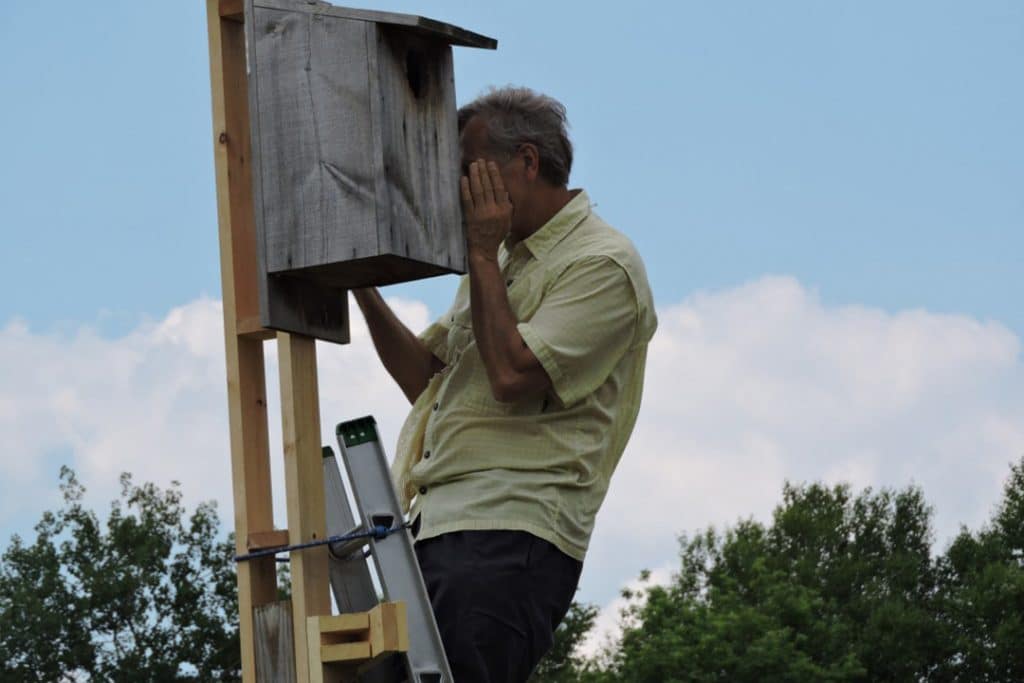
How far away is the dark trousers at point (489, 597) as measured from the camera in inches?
145

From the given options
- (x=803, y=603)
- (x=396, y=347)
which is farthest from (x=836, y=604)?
(x=396, y=347)

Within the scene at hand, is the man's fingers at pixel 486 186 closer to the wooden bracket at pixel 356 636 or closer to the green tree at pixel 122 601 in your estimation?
the wooden bracket at pixel 356 636

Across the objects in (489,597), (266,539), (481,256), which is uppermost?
(481,256)

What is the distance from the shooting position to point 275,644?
11.8 feet

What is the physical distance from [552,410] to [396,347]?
61 centimetres

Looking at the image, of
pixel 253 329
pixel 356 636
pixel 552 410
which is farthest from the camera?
pixel 552 410

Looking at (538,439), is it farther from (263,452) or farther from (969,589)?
(969,589)

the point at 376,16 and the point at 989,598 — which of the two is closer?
the point at 376,16

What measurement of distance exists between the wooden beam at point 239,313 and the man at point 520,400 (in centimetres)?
44

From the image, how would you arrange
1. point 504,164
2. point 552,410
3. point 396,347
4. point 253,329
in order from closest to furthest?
point 253,329
point 552,410
point 504,164
point 396,347

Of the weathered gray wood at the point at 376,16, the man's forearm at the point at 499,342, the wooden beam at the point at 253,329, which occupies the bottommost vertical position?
the man's forearm at the point at 499,342

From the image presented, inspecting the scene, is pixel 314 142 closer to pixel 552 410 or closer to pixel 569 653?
pixel 552 410

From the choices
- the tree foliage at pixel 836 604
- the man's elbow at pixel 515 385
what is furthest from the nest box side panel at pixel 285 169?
the tree foliage at pixel 836 604

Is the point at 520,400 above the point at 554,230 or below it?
below
